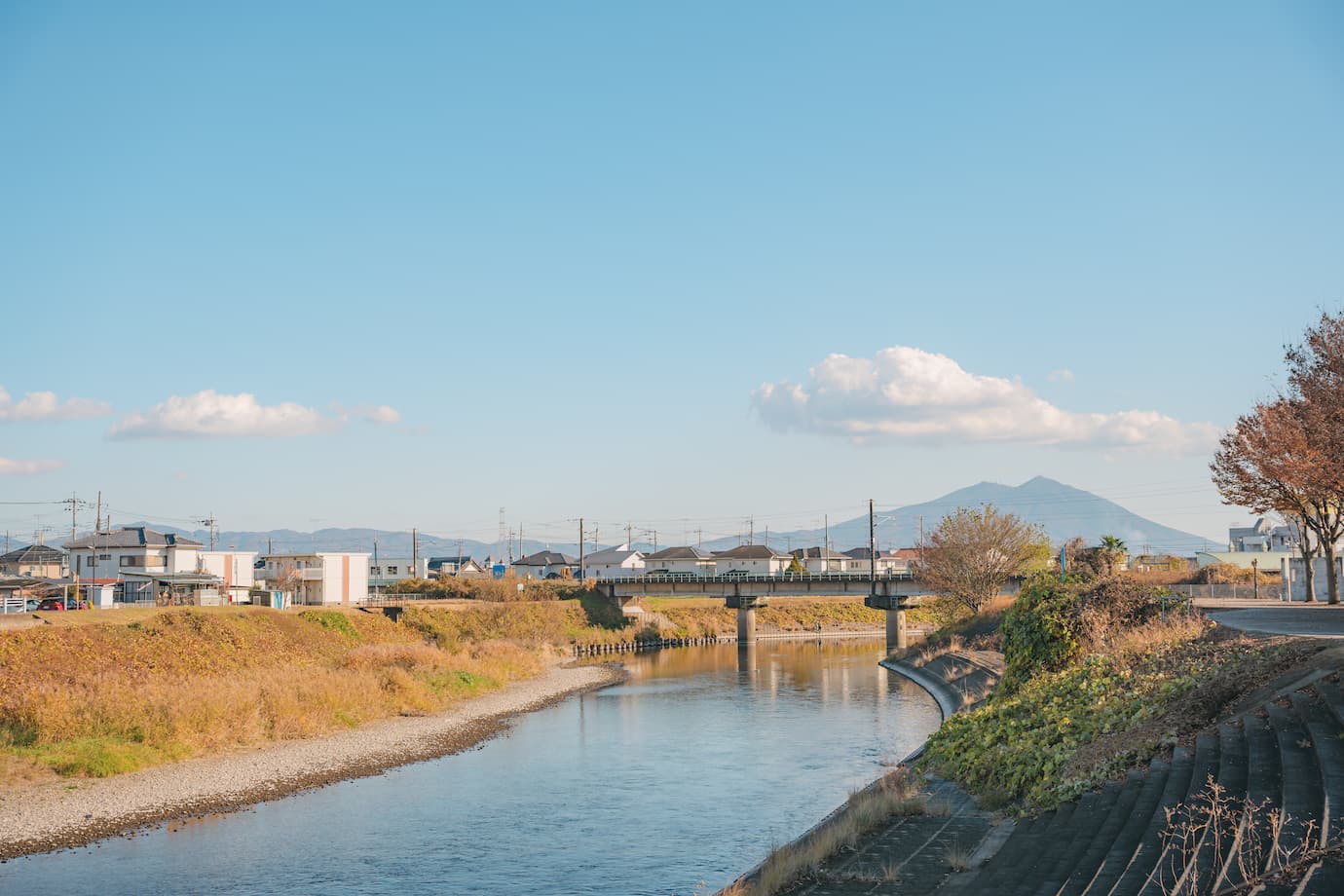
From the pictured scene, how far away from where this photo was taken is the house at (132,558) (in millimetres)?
87312

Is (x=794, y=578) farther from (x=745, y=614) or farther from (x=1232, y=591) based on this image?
(x=1232, y=591)

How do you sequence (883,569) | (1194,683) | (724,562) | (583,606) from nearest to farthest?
(1194,683) < (583,606) < (883,569) < (724,562)

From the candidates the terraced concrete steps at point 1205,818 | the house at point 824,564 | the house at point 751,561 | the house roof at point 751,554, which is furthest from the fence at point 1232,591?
the house roof at point 751,554

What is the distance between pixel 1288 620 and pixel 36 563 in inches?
5097

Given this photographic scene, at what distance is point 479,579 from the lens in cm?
11106

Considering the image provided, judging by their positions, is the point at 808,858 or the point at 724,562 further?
the point at 724,562

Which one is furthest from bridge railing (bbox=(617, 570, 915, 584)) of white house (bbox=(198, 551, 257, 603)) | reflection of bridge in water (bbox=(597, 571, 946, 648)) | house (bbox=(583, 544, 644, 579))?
house (bbox=(583, 544, 644, 579))

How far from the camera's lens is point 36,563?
121 metres

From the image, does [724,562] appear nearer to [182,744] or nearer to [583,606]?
[583,606]

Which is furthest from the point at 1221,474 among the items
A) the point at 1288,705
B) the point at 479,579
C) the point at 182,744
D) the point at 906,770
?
the point at 479,579

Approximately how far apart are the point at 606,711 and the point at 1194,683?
36069 millimetres

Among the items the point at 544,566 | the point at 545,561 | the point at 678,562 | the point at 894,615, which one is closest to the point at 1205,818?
the point at 894,615

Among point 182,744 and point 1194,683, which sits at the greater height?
point 1194,683

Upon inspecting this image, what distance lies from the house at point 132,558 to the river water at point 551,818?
49.0m
